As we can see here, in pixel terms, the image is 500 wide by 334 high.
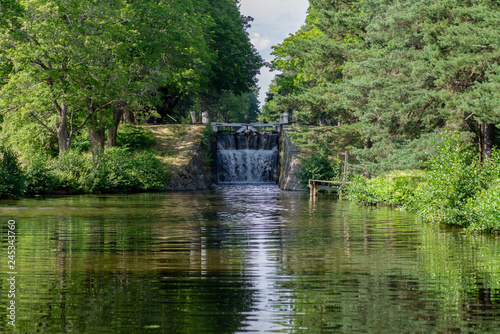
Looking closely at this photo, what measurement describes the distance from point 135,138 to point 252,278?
1376 inches

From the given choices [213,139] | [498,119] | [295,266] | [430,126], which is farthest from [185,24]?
[295,266]

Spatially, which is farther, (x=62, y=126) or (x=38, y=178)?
(x=62, y=126)

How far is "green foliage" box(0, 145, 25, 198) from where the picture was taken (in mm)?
26219

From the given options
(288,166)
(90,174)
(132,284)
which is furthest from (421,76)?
(288,166)

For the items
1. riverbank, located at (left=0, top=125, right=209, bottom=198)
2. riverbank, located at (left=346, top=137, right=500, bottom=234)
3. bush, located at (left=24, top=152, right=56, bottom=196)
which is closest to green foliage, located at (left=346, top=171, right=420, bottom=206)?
riverbank, located at (left=346, top=137, right=500, bottom=234)

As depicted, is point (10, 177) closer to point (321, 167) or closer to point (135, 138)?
point (135, 138)

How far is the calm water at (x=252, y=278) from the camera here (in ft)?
20.6

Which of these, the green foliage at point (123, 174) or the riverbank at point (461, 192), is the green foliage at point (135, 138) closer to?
the green foliage at point (123, 174)

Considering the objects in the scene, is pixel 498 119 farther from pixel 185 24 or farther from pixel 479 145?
pixel 185 24

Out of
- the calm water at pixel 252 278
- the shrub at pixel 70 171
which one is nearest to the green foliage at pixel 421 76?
the calm water at pixel 252 278

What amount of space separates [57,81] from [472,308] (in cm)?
2965

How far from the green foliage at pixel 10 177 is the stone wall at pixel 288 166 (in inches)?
702

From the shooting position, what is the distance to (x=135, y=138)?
42469mm

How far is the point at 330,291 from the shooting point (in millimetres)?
7766
